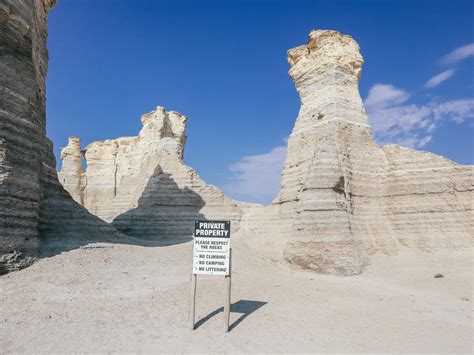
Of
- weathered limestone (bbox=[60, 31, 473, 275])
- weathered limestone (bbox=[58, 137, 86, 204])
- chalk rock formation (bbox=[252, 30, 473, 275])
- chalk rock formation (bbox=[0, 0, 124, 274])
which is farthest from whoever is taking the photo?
weathered limestone (bbox=[58, 137, 86, 204])

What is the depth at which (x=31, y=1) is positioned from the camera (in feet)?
44.8

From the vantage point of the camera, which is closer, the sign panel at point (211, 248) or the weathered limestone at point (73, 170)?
the sign panel at point (211, 248)

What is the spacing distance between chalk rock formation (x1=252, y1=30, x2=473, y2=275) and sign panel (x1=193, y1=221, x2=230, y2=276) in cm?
911

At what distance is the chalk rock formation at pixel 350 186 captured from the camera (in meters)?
16.4

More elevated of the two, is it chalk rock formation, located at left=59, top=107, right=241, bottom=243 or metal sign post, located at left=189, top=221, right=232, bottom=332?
chalk rock formation, located at left=59, top=107, right=241, bottom=243

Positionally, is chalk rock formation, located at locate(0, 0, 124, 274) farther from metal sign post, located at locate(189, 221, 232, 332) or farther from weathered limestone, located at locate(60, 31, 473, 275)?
weathered limestone, located at locate(60, 31, 473, 275)

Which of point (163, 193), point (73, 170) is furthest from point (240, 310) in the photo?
point (73, 170)

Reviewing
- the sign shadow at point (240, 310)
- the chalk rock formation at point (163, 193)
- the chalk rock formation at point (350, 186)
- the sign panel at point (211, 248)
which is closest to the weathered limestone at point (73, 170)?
the chalk rock formation at point (163, 193)

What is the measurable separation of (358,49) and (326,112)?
550 centimetres

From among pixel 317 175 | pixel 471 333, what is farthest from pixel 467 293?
pixel 317 175

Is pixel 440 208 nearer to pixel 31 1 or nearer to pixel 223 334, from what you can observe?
pixel 223 334

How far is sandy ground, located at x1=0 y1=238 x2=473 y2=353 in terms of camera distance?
22.6ft

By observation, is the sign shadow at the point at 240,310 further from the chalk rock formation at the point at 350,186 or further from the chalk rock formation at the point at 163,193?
the chalk rock formation at the point at 163,193

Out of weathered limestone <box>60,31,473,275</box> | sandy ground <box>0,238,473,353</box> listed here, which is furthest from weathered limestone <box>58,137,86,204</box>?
sandy ground <box>0,238,473,353</box>
